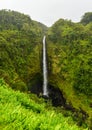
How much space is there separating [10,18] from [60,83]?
33.2 m

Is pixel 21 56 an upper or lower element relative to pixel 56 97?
upper

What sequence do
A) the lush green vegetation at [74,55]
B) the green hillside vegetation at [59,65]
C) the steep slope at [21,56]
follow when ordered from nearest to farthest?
the green hillside vegetation at [59,65] → the steep slope at [21,56] → the lush green vegetation at [74,55]

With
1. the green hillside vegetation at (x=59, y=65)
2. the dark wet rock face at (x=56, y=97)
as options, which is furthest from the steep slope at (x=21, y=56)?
the dark wet rock face at (x=56, y=97)

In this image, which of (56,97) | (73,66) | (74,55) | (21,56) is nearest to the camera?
(56,97)

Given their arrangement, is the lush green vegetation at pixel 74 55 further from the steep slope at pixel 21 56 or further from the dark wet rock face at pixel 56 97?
→ the steep slope at pixel 21 56

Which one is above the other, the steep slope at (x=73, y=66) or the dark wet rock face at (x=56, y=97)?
the steep slope at (x=73, y=66)

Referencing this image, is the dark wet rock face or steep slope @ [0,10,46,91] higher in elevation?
steep slope @ [0,10,46,91]

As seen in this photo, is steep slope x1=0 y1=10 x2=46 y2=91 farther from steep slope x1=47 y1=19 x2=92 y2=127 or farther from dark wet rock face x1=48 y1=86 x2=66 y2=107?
dark wet rock face x1=48 y1=86 x2=66 y2=107

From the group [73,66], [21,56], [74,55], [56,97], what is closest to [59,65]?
[73,66]

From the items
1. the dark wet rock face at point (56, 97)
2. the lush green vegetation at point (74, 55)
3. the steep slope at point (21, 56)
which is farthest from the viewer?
the lush green vegetation at point (74, 55)

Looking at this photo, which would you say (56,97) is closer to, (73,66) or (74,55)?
(73,66)

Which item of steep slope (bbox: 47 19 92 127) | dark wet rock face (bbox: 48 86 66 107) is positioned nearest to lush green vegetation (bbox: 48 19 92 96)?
steep slope (bbox: 47 19 92 127)

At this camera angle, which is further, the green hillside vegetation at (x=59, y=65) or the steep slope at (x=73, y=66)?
the steep slope at (x=73, y=66)

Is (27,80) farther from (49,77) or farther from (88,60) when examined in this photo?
(88,60)
